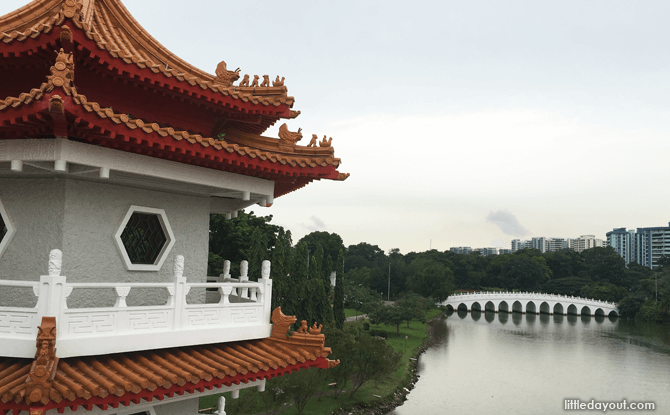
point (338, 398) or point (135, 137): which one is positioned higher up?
point (135, 137)

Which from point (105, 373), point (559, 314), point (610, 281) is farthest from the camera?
point (610, 281)

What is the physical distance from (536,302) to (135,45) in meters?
75.1

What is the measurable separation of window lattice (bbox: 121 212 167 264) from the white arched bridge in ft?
223

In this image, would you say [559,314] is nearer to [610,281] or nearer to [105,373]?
[610,281]

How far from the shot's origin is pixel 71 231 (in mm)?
5320

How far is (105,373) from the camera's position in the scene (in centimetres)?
459

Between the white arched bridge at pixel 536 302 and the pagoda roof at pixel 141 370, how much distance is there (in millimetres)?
67355

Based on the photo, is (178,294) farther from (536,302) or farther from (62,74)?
(536,302)

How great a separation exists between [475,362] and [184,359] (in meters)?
34.3

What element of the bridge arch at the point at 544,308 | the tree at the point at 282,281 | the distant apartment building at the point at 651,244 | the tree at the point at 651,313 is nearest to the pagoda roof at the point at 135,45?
the tree at the point at 282,281

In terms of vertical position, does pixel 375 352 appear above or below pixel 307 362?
below

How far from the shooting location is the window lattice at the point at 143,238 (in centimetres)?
589

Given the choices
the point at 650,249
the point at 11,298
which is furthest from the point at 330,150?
the point at 650,249

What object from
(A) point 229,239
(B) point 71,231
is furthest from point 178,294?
(A) point 229,239
